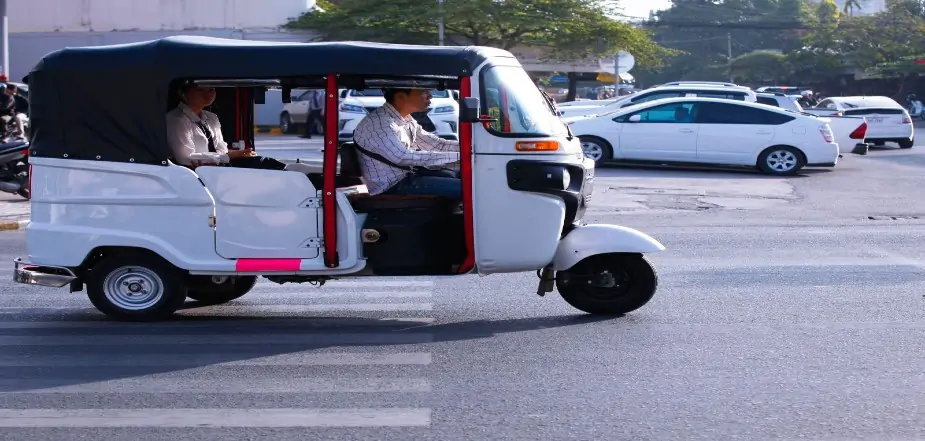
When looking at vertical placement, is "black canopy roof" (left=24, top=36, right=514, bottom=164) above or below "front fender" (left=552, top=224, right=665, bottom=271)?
above

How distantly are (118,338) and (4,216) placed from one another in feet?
28.2

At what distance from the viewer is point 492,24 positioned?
43750 mm

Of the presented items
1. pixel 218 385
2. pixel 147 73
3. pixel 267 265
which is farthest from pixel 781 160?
pixel 218 385

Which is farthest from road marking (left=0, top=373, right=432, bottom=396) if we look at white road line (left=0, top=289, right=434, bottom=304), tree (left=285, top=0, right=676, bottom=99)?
tree (left=285, top=0, right=676, bottom=99)

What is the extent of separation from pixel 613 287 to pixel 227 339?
2.69 meters

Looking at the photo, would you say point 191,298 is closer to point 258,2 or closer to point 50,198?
point 50,198

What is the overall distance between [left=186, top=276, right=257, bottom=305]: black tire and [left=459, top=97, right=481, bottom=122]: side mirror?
235 cm

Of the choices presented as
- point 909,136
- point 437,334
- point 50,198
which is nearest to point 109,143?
point 50,198

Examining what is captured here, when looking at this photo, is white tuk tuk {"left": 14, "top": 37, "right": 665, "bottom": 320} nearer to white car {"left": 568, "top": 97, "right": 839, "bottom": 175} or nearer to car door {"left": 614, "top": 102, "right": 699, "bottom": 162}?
white car {"left": 568, "top": 97, "right": 839, "bottom": 175}

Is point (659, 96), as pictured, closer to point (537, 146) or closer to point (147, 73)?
point (537, 146)

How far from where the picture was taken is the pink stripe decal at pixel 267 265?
26.0 feet

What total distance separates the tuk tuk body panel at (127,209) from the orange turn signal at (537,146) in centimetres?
210

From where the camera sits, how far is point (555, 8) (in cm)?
4425

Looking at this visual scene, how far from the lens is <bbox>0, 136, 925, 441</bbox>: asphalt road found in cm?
568
